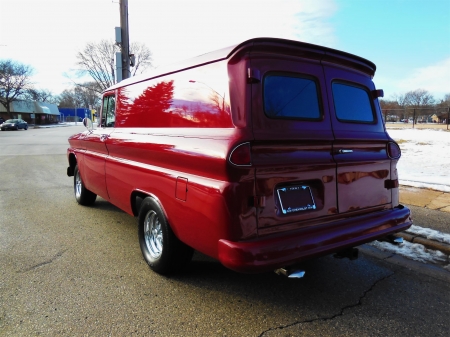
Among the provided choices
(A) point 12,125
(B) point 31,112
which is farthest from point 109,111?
(B) point 31,112

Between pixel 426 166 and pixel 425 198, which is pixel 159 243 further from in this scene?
pixel 426 166

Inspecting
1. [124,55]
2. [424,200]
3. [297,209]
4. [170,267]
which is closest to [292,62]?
[297,209]

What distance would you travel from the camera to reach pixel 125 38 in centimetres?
1191

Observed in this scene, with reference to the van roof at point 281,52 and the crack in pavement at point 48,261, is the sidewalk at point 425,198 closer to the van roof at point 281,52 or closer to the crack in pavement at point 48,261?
the van roof at point 281,52

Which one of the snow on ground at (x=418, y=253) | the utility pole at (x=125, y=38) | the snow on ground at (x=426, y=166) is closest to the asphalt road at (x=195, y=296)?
the snow on ground at (x=418, y=253)

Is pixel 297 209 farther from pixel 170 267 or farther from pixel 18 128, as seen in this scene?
pixel 18 128

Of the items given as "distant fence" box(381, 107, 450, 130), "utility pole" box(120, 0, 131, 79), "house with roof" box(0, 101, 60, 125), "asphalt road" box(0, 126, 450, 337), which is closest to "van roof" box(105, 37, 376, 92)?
"asphalt road" box(0, 126, 450, 337)

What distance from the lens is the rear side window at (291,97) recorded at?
105 inches

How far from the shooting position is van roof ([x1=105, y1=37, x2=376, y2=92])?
2615 millimetres

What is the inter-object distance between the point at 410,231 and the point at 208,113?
3.40m

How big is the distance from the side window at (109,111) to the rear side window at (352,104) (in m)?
2.88

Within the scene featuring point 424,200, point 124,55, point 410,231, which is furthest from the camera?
point 124,55

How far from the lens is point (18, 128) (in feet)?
157

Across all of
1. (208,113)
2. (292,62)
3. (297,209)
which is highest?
(292,62)
